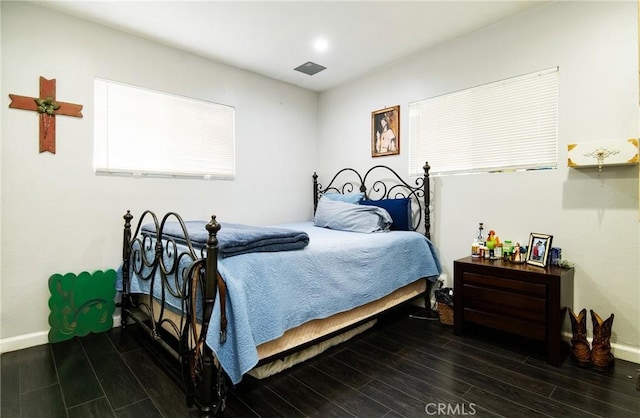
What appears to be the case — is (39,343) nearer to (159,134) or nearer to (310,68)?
(159,134)

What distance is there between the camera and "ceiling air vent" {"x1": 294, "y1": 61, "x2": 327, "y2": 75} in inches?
130

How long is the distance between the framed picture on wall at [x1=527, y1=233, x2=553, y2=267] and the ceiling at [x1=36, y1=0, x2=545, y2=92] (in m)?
1.76

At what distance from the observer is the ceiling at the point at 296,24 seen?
231 centimetres

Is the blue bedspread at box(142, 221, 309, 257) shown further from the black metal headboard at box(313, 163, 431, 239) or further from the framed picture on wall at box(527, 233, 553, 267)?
the framed picture on wall at box(527, 233, 553, 267)

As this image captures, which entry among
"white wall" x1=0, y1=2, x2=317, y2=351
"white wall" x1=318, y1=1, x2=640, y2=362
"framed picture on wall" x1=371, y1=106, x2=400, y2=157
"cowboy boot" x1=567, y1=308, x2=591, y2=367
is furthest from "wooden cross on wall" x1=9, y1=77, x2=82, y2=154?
"cowboy boot" x1=567, y1=308, x2=591, y2=367

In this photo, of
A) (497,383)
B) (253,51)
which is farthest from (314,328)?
(253,51)

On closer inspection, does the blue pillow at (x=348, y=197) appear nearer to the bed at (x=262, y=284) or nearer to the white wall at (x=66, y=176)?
the bed at (x=262, y=284)

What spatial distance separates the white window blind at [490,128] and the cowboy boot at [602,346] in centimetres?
113

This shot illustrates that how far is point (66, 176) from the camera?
239 centimetres

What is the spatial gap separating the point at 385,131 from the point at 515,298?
205 centimetres

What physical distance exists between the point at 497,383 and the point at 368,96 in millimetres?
2973

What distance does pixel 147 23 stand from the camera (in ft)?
8.23

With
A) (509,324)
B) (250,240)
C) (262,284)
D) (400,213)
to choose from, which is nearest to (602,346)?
(509,324)

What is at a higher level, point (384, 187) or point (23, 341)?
point (384, 187)
